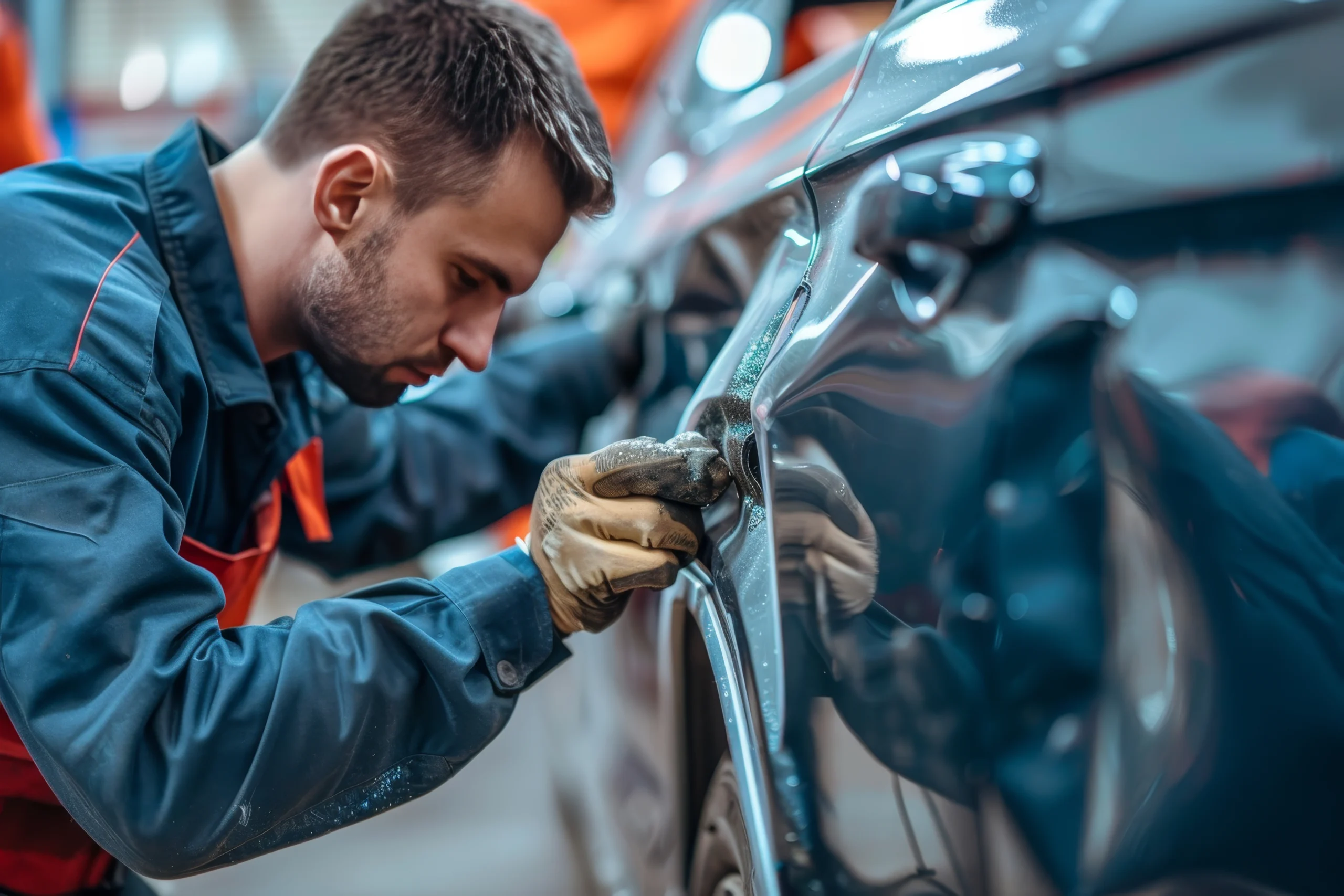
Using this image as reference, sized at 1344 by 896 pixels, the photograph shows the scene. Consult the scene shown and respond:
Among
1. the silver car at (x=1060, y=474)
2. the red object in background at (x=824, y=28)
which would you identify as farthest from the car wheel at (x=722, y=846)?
the red object in background at (x=824, y=28)

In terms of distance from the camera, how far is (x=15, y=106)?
2.47 m

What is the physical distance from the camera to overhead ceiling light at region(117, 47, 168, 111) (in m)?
5.33

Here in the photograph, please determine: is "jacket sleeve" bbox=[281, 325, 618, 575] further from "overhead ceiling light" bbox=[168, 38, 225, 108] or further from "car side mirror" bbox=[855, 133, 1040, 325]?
"overhead ceiling light" bbox=[168, 38, 225, 108]

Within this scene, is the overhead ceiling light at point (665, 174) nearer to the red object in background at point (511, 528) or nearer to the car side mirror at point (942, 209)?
the red object in background at point (511, 528)

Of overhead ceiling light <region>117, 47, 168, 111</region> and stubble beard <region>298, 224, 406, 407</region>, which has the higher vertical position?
stubble beard <region>298, 224, 406, 407</region>

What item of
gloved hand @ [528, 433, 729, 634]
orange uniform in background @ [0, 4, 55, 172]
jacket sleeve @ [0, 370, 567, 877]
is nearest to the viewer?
jacket sleeve @ [0, 370, 567, 877]

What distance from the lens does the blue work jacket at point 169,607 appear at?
0.82m

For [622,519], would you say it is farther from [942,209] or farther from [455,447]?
[455,447]

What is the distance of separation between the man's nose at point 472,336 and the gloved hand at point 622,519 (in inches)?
9.8

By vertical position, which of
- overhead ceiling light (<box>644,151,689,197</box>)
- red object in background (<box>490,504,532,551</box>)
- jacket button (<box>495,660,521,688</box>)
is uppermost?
overhead ceiling light (<box>644,151,689,197</box>)

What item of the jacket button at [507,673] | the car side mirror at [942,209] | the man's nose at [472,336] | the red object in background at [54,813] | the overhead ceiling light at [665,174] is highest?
the car side mirror at [942,209]

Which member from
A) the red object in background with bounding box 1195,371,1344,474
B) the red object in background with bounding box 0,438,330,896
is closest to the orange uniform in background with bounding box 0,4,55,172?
the red object in background with bounding box 0,438,330,896

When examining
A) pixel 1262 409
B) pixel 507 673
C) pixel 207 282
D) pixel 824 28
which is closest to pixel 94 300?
pixel 207 282

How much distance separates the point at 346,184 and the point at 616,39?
2.43 metres
